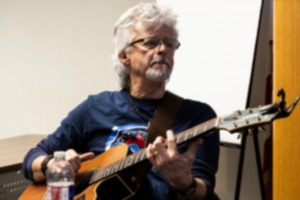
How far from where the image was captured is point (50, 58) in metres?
3.01

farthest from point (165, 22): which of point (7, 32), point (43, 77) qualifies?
point (7, 32)

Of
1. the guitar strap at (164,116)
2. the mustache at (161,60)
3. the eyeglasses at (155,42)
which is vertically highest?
Result: the eyeglasses at (155,42)

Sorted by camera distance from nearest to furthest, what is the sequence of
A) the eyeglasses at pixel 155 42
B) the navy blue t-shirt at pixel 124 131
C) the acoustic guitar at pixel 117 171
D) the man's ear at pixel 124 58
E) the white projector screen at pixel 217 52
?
1. the acoustic guitar at pixel 117 171
2. the navy blue t-shirt at pixel 124 131
3. the eyeglasses at pixel 155 42
4. the man's ear at pixel 124 58
5. the white projector screen at pixel 217 52

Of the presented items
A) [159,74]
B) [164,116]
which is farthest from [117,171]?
[159,74]

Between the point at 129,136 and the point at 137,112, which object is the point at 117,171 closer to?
the point at 129,136

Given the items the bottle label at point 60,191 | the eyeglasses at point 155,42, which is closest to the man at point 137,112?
the eyeglasses at point 155,42

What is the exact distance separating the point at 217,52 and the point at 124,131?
691 mm

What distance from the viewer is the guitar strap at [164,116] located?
155cm

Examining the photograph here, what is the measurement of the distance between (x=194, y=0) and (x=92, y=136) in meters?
0.89

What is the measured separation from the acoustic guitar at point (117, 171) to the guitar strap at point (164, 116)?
12cm

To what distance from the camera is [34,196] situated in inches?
A: 62.2

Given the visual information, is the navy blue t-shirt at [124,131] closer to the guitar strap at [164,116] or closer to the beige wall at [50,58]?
the guitar strap at [164,116]

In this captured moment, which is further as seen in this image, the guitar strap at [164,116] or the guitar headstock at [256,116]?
the guitar strap at [164,116]

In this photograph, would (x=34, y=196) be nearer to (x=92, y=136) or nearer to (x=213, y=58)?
(x=92, y=136)
